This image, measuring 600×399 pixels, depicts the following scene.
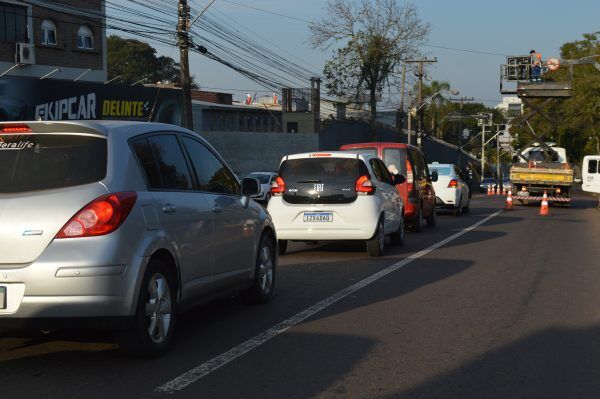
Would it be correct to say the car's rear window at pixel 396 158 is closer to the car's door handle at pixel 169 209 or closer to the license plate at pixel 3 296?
the car's door handle at pixel 169 209

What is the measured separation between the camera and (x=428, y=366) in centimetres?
631

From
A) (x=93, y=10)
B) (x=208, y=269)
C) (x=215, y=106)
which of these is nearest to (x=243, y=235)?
(x=208, y=269)

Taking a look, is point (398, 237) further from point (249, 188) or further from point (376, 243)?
point (249, 188)

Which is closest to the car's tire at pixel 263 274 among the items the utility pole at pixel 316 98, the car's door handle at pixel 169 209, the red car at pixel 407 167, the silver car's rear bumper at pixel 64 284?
the car's door handle at pixel 169 209

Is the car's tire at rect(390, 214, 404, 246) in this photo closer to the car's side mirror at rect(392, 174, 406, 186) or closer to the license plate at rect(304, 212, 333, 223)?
the car's side mirror at rect(392, 174, 406, 186)

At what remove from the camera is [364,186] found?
519 inches

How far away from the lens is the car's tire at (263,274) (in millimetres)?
8719

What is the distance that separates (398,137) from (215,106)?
16.0m

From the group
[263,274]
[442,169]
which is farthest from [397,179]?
[442,169]

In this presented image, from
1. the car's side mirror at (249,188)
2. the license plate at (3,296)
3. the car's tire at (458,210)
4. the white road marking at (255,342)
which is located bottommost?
the car's tire at (458,210)

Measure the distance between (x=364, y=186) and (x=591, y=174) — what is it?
25.0 m

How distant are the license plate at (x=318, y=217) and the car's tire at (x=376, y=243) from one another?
774 mm

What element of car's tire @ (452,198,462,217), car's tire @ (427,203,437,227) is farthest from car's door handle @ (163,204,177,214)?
car's tire @ (452,198,462,217)

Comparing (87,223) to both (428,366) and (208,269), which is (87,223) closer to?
(208,269)
